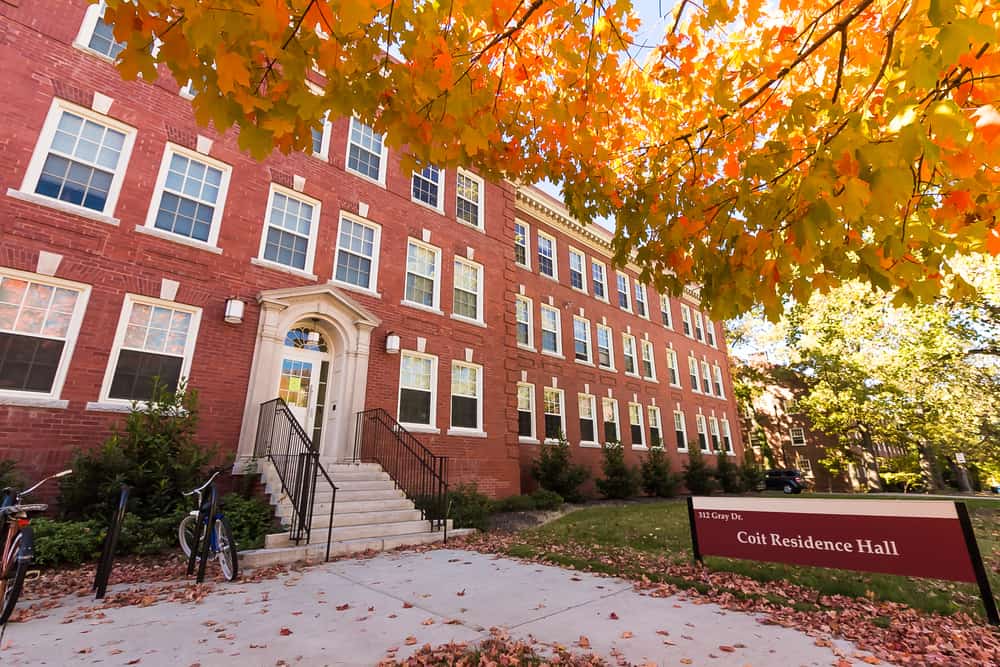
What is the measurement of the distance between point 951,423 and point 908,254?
2631 cm

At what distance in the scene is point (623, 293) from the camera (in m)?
21.9

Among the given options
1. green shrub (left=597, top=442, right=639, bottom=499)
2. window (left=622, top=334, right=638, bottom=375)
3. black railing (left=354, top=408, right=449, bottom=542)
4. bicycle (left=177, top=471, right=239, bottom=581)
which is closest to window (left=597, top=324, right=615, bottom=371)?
window (left=622, top=334, right=638, bottom=375)

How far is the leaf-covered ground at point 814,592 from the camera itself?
3.53 metres

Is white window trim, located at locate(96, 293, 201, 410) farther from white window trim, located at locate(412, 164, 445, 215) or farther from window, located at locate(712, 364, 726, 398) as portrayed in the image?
window, located at locate(712, 364, 726, 398)

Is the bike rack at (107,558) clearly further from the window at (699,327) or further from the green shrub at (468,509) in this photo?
the window at (699,327)

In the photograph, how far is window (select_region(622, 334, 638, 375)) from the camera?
2070 cm

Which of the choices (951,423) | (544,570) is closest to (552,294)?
(544,570)

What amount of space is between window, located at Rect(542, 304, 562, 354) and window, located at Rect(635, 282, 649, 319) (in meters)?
6.32

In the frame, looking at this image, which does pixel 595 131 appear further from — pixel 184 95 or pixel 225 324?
pixel 184 95

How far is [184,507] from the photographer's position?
7.03 metres

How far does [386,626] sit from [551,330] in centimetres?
1417

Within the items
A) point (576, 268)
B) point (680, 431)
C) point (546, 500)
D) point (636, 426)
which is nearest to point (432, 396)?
point (546, 500)

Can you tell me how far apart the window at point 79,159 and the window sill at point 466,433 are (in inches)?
325

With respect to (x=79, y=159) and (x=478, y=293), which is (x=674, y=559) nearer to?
(x=478, y=293)
